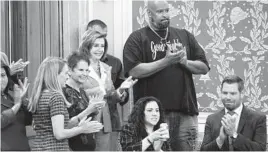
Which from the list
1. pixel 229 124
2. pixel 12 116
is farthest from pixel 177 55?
pixel 12 116

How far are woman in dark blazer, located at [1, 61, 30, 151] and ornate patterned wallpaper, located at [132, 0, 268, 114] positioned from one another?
6.33 feet

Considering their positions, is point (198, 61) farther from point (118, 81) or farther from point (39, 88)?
point (39, 88)

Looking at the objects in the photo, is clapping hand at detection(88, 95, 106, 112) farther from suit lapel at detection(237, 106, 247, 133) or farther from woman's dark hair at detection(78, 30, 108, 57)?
suit lapel at detection(237, 106, 247, 133)

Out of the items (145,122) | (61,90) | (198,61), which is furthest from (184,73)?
(61,90)

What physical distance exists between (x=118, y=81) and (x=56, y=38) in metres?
0.67

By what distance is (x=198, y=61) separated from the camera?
4938 mm

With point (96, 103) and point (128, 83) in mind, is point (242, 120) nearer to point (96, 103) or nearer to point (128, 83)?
point (128, 83)

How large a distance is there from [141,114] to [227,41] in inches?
66.4

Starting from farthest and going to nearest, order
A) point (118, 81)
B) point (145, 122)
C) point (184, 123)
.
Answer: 1. point (118, 81)
2. point (184, 123)
3. point (145, 122)

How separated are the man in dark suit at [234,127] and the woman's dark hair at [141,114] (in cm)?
37

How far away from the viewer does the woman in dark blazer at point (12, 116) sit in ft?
13.2

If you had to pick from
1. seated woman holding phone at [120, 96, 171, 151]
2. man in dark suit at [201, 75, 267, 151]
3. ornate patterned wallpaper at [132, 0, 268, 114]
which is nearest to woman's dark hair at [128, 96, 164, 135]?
seated woman holding phone at [120, 96, 171, 151]

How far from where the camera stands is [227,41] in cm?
588

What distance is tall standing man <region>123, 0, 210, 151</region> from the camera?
15.6ft
